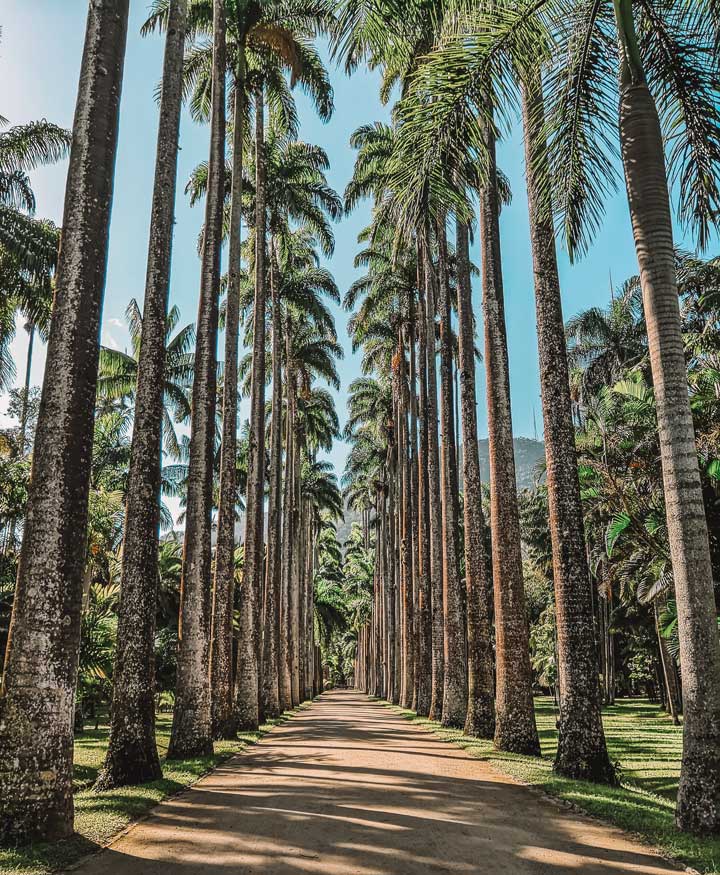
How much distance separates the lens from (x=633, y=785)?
10.8 metres

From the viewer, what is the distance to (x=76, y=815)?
7.14m

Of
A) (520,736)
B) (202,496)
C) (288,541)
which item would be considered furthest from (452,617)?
(288,541)

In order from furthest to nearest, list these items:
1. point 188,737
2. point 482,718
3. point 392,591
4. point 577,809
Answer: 1. point 392,591
2. point 482,718
3. point 188,737
4. point 577,809

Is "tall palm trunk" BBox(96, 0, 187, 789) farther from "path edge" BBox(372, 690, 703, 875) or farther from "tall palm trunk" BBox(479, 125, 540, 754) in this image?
"tall palm trunk" BBox(479, 125, 540, 754)

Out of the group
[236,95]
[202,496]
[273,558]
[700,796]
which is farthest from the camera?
[273,558]

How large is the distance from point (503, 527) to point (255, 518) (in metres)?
9.70

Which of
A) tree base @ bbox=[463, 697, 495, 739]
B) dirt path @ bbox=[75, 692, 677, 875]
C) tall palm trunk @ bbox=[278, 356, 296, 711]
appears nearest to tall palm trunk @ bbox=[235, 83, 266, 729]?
tree base @ bbox=[463, 697, 495, 739]

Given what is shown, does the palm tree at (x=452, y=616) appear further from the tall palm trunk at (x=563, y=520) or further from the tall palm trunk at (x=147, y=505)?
the tall palm trunk at (x=147, y=505)

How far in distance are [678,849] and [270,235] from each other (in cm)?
2592

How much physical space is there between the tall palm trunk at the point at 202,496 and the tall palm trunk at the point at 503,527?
562 centimetres

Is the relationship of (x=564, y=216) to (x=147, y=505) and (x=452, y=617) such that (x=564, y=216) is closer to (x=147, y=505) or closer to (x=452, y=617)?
(x=147, y=505)

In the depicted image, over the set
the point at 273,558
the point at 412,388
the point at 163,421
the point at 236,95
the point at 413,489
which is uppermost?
the point at 236,95

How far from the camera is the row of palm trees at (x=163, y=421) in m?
6.52

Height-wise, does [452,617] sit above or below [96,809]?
above
